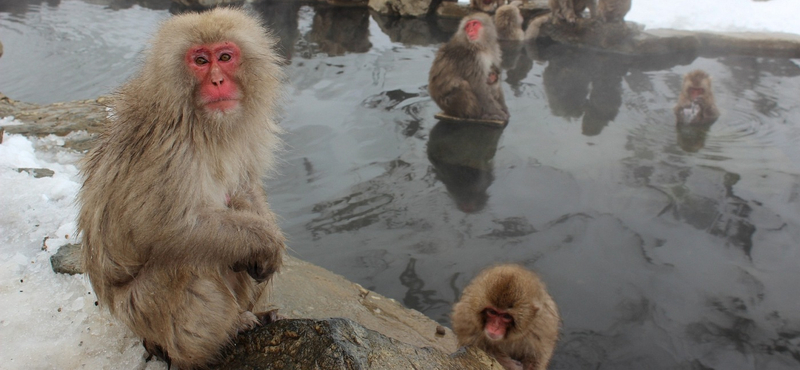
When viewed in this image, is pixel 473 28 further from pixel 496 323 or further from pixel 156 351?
pixel 156 351

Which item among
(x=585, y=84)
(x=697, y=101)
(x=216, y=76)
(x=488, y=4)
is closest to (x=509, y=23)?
(x=488, y=4)

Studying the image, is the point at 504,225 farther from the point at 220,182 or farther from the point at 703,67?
the point at 703,67

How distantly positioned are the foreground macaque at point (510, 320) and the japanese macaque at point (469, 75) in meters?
3.53

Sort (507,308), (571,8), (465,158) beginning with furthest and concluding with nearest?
(571,8) → (465,158) → (507,308)

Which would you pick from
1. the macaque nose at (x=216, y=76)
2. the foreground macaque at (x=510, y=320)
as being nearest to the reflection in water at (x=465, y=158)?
the foreground macaque at (x=510, y=320)

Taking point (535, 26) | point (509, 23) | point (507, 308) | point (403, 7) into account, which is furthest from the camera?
point (403, 7)

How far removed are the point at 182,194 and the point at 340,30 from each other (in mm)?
9046

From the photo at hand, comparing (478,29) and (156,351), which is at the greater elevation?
(478,29)

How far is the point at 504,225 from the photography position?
4512mm

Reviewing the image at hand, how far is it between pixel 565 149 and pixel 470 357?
369 centimetres

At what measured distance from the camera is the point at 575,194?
4891mm

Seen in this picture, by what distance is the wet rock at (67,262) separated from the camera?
2.63m

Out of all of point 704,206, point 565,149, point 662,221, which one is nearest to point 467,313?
point 662,221

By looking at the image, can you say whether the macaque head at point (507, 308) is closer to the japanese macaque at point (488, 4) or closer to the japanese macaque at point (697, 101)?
the japanese macaque at point (697, 101)
